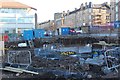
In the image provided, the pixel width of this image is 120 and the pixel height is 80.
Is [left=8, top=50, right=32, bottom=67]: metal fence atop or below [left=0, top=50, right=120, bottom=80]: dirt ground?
atop

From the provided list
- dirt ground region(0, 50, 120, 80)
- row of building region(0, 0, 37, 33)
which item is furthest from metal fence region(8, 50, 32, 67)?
row of building region(0, 0, 37, 33)

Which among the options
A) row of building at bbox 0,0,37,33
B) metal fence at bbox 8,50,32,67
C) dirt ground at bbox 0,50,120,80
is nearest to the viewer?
dirt ground at bbox 0,50,120,80

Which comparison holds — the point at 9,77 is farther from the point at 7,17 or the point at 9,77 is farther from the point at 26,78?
the point at 7,17

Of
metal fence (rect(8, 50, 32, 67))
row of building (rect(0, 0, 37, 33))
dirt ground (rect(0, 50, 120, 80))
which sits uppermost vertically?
row of building (rect(0, 0, 37, 33))

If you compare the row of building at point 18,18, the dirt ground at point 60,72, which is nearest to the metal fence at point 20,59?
the dirt ground at point 60,72

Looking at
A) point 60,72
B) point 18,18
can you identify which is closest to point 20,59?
point 60,72

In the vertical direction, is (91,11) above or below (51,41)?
above

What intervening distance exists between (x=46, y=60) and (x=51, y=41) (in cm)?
687

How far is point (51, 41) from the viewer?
16672 millimetres

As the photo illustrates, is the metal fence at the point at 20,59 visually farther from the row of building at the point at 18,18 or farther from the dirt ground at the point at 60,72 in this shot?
the row of building at the point at 18,18

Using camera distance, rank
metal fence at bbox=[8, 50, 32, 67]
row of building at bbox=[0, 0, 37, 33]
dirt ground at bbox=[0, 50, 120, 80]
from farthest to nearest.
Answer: row of building at bbox=[0, 0, 37, 33], metal fence at bbox=[8, 50, 32, 67], dirt ground at bbox=[0, 50, 120, 80]

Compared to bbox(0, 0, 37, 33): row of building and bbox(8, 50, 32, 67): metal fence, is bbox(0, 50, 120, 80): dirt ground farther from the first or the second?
bbox(0, 0, 37, 33): row of building

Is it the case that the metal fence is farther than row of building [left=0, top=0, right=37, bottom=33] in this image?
No

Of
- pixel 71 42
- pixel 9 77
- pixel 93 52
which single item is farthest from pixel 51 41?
pixel 9 77
